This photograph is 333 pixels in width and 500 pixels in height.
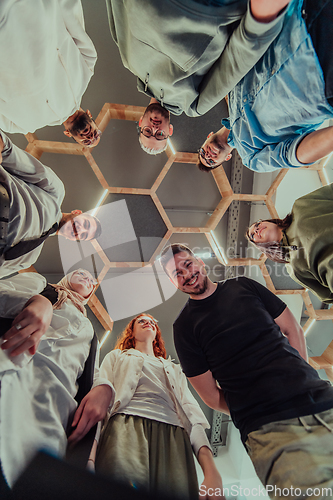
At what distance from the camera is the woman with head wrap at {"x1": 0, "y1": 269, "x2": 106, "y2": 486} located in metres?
0.75

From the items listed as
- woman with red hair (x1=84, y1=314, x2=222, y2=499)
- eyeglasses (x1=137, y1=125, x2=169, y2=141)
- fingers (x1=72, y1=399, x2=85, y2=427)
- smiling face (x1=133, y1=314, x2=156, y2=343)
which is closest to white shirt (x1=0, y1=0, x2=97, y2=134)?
eyeglasses (x1=137, y1=125, x2=169, y2=141)

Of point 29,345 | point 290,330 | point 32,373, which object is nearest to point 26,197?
point 29,345

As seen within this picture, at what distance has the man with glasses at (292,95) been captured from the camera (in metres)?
1.03

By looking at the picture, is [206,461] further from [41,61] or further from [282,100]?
[41,61]

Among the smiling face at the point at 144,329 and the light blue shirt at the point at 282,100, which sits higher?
the light blue shirt at the point at 282,100

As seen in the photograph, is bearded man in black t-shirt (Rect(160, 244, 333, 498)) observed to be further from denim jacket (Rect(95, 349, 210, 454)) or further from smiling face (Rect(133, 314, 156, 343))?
smiling face (Rect(133, 314, 156, 343))

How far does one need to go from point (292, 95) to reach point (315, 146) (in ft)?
1.02

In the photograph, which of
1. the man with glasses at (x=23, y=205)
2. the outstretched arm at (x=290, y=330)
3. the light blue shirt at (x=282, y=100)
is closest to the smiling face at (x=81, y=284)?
the man with glasses at (x=23, y=205)

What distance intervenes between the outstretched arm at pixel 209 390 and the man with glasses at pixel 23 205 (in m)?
1.33

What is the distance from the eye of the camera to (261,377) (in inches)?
50.7

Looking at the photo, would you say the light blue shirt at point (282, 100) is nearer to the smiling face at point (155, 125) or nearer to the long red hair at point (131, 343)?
the smiling face at point (155, 125)

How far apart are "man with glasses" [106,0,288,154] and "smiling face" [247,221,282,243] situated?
3.78 feet

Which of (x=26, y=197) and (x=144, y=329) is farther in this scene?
(x=144, y=329)

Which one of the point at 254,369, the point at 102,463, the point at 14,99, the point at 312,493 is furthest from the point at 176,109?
the point at 312,493
